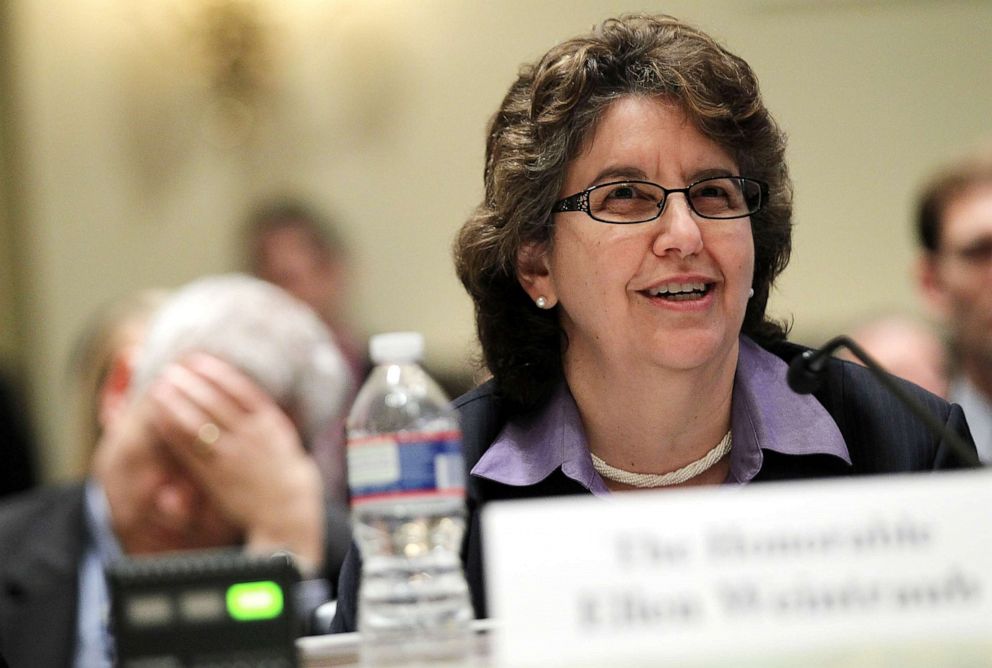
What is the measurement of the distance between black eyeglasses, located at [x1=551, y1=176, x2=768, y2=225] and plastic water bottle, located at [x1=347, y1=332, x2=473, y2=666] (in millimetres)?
535

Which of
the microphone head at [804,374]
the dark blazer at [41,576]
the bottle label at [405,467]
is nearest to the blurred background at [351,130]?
the dark blazer at [41,576]

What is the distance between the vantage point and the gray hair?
2801 millimetres

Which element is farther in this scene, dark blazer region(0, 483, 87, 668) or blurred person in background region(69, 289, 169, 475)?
blurred person in background region(69, 289, 169, 475)

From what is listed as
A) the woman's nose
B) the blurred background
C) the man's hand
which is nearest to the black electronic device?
the woman's nose

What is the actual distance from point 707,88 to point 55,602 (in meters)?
1.50

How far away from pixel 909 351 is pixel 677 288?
8.23ft

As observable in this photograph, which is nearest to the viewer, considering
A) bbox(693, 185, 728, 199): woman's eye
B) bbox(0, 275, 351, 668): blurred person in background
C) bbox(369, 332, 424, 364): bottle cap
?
bbox(369, 332, 424, 364): bottle cap

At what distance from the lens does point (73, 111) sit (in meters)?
5.74

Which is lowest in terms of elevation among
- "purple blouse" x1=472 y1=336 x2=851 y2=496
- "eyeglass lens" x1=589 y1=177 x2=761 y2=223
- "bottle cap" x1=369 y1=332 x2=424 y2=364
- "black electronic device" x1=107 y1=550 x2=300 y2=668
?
"black electronic device" x1=107 y1=550 x2=300 y2=668

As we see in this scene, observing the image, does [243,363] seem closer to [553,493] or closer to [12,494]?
[553,493]

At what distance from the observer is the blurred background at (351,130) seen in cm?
569

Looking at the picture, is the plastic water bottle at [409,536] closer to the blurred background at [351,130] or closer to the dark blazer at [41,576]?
the dark blazer at [41,576]

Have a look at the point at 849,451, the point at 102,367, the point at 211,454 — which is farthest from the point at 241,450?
the point at 849,451

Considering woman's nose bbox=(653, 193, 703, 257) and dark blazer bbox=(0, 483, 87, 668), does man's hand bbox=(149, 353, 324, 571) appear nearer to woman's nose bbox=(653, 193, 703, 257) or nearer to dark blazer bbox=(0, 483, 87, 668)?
dark blazer bbox=(0, 483, 87, 668)
